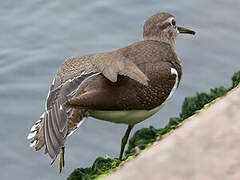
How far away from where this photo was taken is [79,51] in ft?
25.7

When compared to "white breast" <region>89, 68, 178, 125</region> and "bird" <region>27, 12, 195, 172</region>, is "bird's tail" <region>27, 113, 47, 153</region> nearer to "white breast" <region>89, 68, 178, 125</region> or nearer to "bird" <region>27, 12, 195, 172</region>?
"bird" <region>27, 12, 195, 172</region>

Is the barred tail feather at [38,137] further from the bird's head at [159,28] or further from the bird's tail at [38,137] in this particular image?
the bird's head at [159,28]

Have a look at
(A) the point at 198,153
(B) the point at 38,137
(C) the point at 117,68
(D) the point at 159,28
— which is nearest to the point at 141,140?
(C) the point at 117,68

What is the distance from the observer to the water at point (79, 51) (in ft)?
21.6

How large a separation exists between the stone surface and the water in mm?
4984

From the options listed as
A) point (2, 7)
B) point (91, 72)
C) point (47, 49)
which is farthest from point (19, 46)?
point (91, 72)

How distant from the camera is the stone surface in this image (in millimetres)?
1390

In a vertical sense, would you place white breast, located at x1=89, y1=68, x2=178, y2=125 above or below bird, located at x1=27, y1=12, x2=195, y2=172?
below

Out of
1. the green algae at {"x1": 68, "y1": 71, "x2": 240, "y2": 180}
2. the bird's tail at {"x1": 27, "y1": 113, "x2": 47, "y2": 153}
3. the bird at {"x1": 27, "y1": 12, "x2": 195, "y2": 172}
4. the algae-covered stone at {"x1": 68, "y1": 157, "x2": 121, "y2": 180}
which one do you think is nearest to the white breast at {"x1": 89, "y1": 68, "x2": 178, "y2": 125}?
the bird at {"x1": 27, "y1": 12, "x2": 195, "y2": 172}

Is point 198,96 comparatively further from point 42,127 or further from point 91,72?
point 42,127

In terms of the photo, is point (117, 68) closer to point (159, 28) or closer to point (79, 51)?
point (159, 28)

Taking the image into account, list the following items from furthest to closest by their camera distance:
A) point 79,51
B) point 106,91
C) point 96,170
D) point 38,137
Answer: point 79,51 < point 38,137 < point 106,91 < point 96,170

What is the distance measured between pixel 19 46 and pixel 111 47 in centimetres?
123

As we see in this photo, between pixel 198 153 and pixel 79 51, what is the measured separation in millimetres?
6483
